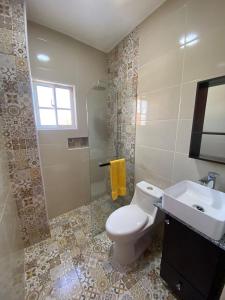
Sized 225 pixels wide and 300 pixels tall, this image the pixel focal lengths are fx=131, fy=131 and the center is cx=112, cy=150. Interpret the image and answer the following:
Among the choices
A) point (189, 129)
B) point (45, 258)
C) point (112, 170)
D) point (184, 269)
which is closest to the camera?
point (184, 269)

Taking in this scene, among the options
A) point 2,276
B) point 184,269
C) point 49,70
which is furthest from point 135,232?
point 49,70

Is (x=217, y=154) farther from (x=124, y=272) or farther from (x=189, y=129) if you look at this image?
(x=124, y=272)

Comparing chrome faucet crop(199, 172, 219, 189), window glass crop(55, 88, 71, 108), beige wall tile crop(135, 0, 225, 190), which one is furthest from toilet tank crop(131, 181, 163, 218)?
window glass crop(55, 88, 71, 108)

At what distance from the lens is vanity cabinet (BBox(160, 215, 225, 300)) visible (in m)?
0.78

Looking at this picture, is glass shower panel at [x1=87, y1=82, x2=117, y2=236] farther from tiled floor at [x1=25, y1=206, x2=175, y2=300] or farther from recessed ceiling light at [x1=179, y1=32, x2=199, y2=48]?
recessed ceiling light at [x1=179, y1=32, x2=199, y2=48]

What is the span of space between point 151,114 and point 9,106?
1.42 metres

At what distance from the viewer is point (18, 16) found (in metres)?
1.17

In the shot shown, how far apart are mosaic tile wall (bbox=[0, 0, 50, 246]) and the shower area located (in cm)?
71

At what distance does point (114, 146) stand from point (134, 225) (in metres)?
1.09

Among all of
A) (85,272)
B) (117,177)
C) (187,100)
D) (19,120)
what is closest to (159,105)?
(187,100)

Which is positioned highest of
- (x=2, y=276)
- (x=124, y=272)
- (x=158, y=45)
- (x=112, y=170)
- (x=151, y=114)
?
(x=158, y=45)

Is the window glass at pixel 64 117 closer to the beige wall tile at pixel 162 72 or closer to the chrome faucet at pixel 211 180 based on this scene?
the beige wall tile at pixel 162 72

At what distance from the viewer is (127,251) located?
1.30 metres

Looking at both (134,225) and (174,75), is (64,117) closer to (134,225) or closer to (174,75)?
(174,75)
